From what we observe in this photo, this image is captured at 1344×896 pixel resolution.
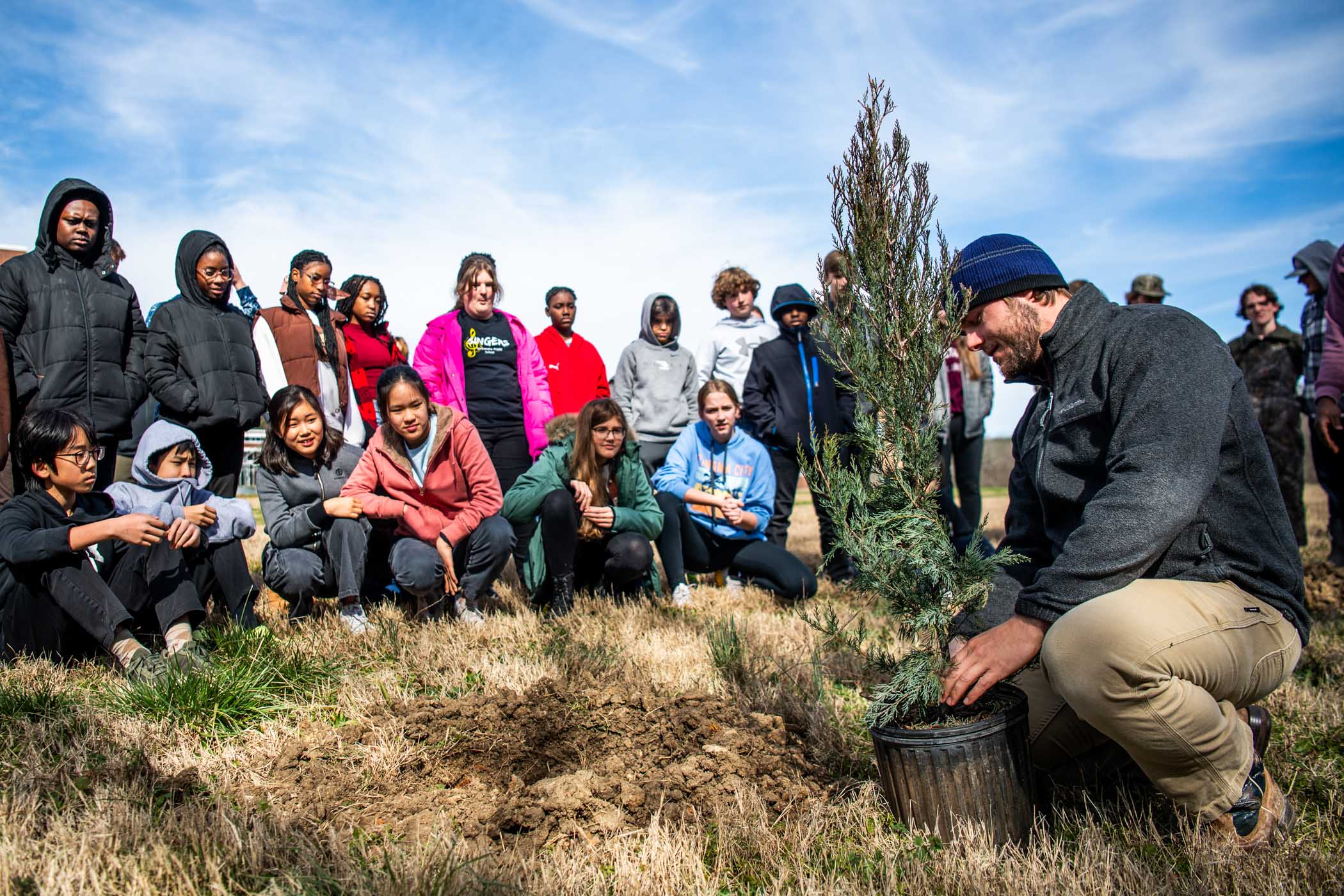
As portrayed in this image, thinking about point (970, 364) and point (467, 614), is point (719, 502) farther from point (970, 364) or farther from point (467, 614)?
point (970, 364)

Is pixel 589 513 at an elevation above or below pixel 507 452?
below

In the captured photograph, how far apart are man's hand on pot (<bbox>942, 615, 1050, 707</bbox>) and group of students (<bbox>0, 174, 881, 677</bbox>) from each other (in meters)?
1.24

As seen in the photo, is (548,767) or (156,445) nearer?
(548,767)

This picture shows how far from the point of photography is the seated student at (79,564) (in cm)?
421

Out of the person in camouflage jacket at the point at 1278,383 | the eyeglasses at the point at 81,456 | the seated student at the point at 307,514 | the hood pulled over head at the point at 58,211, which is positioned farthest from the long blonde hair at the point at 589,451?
the person in camouflage jacket at the point at 1278,383

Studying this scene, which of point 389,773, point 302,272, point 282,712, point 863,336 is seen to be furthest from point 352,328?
point 863,336

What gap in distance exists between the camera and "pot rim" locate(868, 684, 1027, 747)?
261cm

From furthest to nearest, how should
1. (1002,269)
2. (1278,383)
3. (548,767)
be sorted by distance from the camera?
1. (1278,383)
2. (548,767)
3. (1002,269)

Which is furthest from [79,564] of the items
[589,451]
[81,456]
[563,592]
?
[589,451]

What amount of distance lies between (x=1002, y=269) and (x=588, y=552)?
13.2 feet

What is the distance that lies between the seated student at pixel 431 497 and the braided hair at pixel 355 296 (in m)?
1.43

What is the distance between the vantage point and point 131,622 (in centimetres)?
457

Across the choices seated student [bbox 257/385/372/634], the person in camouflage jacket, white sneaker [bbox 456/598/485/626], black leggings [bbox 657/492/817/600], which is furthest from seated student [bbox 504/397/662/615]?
the person in camouflage jacket

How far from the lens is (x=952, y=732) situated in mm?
2600
